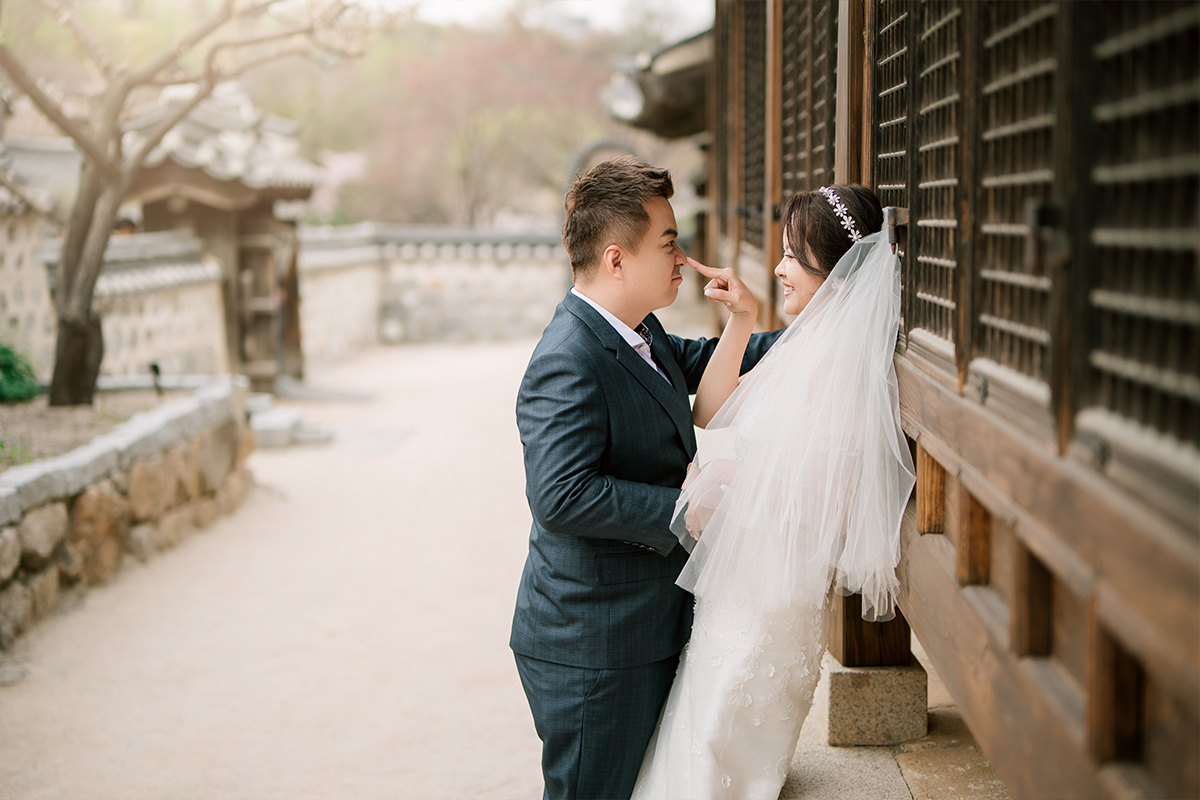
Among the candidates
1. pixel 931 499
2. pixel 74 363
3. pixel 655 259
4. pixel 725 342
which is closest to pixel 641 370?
pixel 655 259

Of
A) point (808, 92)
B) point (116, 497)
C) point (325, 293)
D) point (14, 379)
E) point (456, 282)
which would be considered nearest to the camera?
point (808, 92)

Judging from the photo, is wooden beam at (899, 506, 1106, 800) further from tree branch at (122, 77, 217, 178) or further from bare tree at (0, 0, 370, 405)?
tree branch at (122, 77, 217, 178)

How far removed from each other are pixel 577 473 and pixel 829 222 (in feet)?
2.70

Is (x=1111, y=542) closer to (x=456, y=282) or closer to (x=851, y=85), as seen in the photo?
(x=851, y=85)

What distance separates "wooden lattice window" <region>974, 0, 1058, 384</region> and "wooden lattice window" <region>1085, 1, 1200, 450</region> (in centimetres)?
9

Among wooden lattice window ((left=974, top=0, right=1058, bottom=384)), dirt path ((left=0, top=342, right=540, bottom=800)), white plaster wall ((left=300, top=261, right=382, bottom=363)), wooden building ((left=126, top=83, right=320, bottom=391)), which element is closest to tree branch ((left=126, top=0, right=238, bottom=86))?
dirt path ((left=0, top=342, right=540, bottom=800))

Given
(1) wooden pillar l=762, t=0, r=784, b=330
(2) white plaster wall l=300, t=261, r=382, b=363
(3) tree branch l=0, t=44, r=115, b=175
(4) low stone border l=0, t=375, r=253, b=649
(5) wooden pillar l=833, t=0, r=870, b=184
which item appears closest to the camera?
(5) wooden pillar l=833, t=0, r=870, b=184

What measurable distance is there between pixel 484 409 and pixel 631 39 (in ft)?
62.8

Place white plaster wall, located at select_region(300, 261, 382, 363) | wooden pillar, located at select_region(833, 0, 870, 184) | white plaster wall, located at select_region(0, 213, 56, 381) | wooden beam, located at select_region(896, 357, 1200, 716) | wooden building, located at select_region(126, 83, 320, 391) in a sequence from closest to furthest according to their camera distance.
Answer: wooden beam, located at select_region(896, 357, 1200, 716) < wooden pillar, located at select_region(833, 0, 870, 184) < white plaster wall, located at select_region(0, 213, 56, 381) < wooden building, located at select_region(126, 83, 320, 391) < white plaster wall, located at select_region(300, 261, 382, 363)

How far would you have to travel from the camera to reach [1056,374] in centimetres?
119

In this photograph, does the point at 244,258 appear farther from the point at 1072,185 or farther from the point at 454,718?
the point at 1072,185

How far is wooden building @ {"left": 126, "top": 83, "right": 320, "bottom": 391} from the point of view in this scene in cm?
1116

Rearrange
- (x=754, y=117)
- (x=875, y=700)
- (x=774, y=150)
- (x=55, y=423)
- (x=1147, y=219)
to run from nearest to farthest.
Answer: (x=1147, y=219) < (x=875, y=700) < (x=774, y=150) < (x=754, y=117) < (x=55, y=423)

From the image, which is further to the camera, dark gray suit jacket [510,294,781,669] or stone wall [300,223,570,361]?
stone wall [300,223,570,361]
